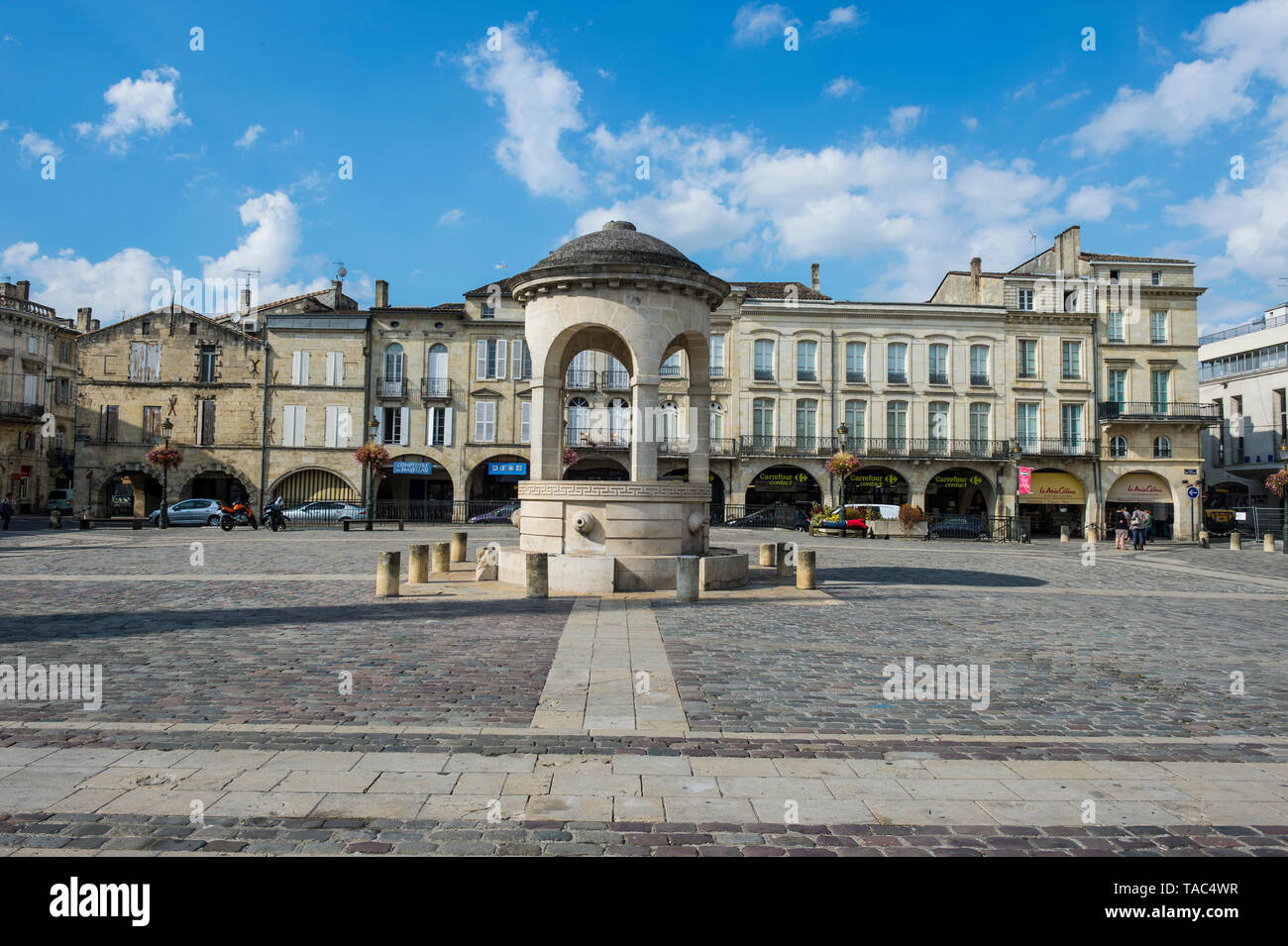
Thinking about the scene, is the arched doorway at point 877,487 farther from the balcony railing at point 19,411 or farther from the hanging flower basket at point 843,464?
the balcony railing at point 19,411

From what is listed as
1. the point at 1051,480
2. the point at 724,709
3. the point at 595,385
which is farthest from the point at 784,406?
the point at 724,709

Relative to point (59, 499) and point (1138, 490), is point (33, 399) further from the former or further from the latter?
point (1138, 490)

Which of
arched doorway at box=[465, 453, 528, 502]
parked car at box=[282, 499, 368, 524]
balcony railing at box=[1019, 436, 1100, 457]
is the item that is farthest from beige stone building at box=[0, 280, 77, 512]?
balcony railing at box=[1019, 436, 1100, 457]

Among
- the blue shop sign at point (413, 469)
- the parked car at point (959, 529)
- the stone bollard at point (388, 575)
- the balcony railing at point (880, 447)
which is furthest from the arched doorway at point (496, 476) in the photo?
the stone bollard at point (388, 575)

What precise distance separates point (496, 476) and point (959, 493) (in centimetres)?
2563

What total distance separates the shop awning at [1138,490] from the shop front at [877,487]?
36.1 feet

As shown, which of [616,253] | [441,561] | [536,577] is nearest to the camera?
[536,577]

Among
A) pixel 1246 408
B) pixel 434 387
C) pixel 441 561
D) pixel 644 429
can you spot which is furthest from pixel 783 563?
pixel 1246 408

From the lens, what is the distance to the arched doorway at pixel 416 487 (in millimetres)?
37750

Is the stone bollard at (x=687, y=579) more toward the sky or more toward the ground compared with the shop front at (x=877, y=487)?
more toward the ground

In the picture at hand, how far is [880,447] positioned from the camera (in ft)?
135

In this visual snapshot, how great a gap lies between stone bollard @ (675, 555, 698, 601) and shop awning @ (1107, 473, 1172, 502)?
37.7 metres

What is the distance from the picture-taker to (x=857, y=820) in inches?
159

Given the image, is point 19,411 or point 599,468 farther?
point 19,411
